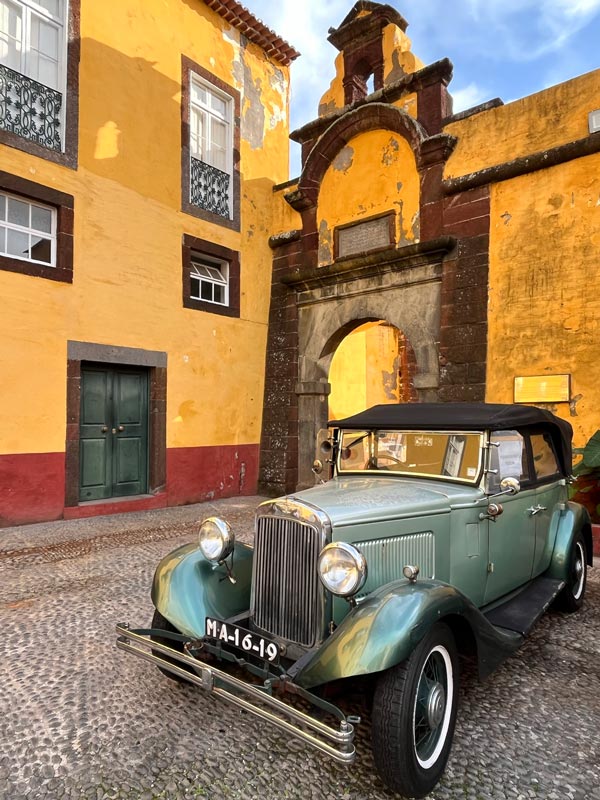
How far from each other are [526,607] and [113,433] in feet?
21.3

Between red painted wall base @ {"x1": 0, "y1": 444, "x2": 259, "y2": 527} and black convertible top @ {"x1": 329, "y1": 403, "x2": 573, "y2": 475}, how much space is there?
5.01 metres

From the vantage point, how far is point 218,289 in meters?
9.55

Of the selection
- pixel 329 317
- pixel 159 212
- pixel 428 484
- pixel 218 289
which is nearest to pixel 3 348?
pixel 159 212

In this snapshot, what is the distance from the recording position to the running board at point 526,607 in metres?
2.86

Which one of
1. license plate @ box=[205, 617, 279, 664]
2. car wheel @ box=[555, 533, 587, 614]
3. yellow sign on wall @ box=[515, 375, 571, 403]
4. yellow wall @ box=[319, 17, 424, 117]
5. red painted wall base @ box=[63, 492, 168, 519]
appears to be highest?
yellow wall @ box=[319, 17, 424, 117]

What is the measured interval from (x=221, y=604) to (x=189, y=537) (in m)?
3.61

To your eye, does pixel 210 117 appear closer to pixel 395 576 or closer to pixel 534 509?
pixel 534 509

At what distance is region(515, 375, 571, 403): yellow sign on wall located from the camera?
21.6 ft

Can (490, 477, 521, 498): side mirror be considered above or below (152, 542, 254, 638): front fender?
above

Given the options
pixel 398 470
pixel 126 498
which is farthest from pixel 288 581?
pixel 126 498

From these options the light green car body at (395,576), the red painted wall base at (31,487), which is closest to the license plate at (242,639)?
the light green car body at (395,576)

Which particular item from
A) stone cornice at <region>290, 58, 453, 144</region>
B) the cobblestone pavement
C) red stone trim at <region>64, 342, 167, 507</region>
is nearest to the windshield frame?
the cobblestone pavement

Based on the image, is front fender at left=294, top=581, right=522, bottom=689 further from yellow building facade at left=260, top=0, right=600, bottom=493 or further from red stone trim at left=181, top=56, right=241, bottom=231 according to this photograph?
red stone trim at left=181, top=56, right=241, bottom=231

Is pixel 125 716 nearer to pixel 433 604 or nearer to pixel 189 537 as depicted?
pixel 433 604
